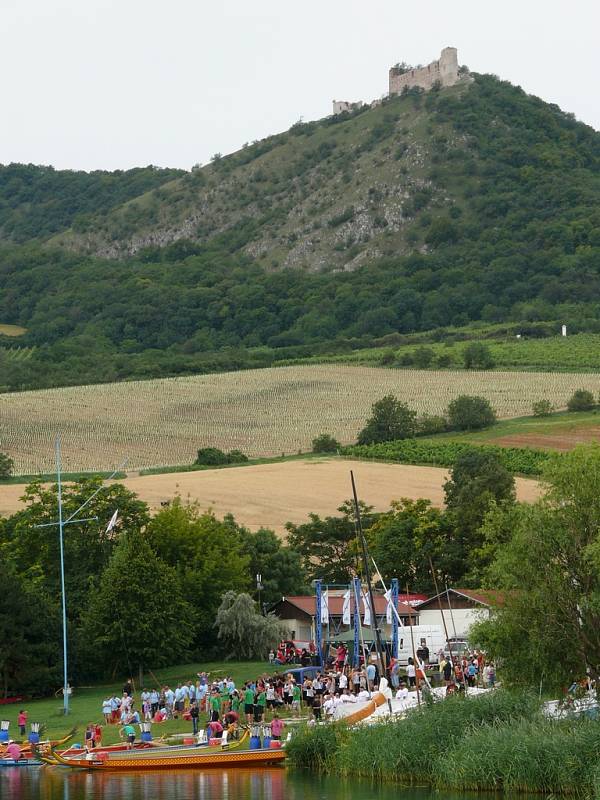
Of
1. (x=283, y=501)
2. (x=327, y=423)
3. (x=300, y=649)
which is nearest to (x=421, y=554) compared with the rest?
(x=300, y=649)

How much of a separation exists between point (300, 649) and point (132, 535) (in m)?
7.61

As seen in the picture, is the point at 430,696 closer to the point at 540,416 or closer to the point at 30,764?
the point at 30,764

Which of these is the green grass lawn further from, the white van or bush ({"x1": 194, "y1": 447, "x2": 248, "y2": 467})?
bush ({"x1": 194, "y1": 447, "x2": 248, "y2": 467})

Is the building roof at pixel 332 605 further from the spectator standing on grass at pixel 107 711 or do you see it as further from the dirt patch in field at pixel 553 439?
the dirt patch in field at pixel 553 439

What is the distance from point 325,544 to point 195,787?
41.5 metres

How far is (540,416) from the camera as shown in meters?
119

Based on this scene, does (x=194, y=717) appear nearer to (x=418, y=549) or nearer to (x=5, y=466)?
(x=418, y=549)

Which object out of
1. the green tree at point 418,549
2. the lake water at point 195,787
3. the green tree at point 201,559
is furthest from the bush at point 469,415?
the lake water at point 195,787

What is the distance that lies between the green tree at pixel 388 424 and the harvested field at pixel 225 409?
2.18 m

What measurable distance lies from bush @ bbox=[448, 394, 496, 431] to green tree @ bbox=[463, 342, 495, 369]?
3176cm

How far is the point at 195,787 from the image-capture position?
36531mm

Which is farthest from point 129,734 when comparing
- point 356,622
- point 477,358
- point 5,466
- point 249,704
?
point 477,358

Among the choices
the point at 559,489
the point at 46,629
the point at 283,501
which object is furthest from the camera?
the point at 283,501

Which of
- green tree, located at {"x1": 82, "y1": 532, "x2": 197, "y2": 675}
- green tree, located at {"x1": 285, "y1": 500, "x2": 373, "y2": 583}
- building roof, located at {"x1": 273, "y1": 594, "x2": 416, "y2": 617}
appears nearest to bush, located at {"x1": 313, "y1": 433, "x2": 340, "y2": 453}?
green tree, located at {"x1": 285, "y1": 500, "x2": 373, "y2": 583}
